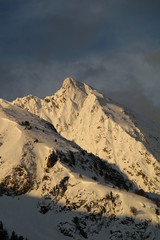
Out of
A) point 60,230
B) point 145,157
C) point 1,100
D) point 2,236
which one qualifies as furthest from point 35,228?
point 1,100

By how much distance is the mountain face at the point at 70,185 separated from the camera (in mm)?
94688

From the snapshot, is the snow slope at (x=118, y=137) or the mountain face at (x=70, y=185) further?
the snow slope at (x=118, y=137)

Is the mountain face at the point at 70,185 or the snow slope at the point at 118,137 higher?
the snow slope at the point at 118,137

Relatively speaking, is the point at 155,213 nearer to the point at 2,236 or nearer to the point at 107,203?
the point at 107,203

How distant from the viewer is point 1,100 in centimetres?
16788

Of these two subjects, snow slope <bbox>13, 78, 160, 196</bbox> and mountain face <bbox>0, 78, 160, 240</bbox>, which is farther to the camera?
snow slope <bbox>13, 78, 160, 196</bbox>

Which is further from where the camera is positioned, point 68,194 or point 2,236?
point 68,194

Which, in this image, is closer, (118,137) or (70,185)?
(70,185)

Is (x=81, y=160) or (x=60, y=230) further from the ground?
(x=81, y=160)

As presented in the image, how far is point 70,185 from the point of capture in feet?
345

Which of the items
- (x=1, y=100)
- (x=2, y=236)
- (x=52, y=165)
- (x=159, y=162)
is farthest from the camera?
(x=1, y=100)

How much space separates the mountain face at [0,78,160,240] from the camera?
94.7 meters

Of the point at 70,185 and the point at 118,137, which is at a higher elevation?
the point at 118,137

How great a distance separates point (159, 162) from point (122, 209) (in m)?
55.1
